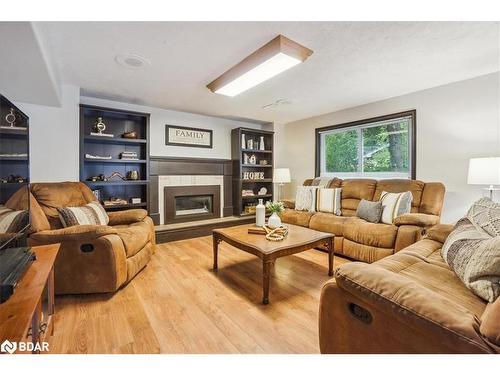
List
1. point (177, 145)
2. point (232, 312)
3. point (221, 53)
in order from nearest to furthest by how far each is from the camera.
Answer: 1. point (232, 312)
2. point (221, 53)
3. point (177, 145)

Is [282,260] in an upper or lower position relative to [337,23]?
lower

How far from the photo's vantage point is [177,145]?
414 cm

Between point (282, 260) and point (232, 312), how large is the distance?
1.18 m

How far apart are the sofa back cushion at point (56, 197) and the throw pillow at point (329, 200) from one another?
3000 mm

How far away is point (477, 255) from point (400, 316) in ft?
2.10

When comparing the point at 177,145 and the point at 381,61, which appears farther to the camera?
the point at 177,145

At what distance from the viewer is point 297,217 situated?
336cm

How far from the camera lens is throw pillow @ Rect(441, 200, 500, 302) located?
3.31ft

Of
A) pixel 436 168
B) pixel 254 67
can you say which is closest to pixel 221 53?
pixel 254 67

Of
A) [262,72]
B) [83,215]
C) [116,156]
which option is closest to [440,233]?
[262,72]

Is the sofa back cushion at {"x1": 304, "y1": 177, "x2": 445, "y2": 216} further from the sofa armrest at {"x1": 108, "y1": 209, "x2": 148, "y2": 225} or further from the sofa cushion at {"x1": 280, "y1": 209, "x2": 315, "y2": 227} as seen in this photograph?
the sofa armrest at {"x1": 108, "y1": 209, "x2": 148, "y2": 225}

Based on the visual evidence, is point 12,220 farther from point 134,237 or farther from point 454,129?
point 454,129

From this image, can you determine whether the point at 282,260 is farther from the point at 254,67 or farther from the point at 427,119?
the point at 427,119
